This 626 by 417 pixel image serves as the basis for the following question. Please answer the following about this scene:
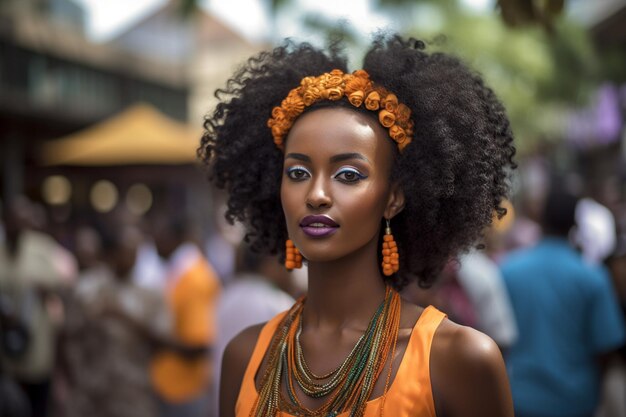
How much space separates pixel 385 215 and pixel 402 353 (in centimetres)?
40

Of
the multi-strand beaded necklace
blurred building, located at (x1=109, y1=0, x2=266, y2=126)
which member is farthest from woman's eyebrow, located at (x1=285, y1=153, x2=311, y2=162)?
blurred building, located at (x1=109, y1=0, x2=266, y2=126)

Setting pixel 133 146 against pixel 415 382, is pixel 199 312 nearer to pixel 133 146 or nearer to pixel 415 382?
pixel 415 382

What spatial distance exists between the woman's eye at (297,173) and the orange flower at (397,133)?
0.27 metres

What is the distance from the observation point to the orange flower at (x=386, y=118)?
2.33 meters

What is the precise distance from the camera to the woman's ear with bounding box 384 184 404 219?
2365 mm

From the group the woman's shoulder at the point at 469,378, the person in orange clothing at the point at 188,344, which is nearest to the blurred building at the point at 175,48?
the person in orange clothing at the point at 188,344

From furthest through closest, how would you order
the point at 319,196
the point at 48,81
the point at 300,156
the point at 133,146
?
1. the point at 48,81
2. the point at 133,146
3. the point at 300,156
4. the point at 319,196

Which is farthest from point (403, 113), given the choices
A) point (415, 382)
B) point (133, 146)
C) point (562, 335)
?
point (133, 146)

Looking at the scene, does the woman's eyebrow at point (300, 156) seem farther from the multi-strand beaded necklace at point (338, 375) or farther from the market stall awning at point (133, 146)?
the market stall awning at point (133, 146)

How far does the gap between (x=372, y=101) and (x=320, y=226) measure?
404mm

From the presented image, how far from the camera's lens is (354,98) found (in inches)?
92.5

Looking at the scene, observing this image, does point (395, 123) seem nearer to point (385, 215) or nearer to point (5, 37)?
point (385, 215)

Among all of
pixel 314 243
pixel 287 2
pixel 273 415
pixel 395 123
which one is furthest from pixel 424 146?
pixel 287 2

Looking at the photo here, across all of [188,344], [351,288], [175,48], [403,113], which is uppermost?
[175,48]
